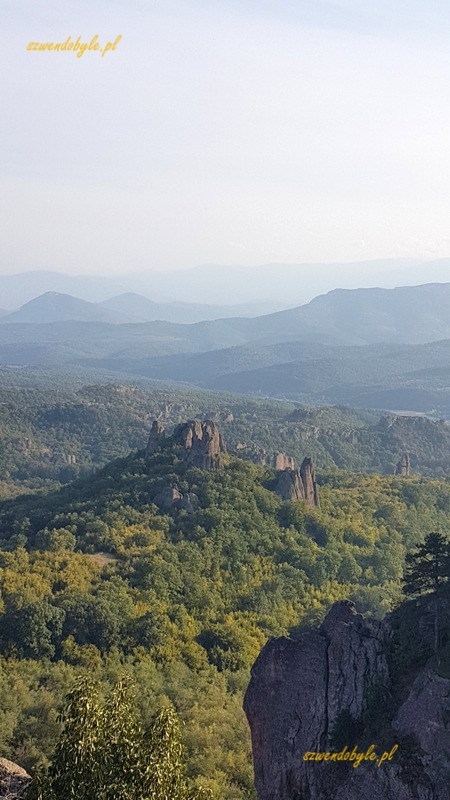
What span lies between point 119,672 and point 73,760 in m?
23.6

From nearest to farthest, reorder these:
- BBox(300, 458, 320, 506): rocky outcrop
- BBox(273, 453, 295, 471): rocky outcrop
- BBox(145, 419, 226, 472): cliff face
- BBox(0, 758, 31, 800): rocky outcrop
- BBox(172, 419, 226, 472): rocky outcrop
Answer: BBox(0, 758, 31, 800): rocky outcrop → BBox(172, 419, 226, 472): rocky outcrop → BBox(145, 419, 226, 472): cliff face → BBox(300, 458, 320, 506): rocky outcrop → BBox(273, 453, 295, 471): rocky outcrop

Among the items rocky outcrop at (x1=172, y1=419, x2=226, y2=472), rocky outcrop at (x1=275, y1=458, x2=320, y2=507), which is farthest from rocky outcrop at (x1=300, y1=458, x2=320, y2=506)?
rocky outcrop at (x1=172, y1=419, x2=226, y2=472)

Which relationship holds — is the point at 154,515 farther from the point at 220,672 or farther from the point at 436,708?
the point at 436,708

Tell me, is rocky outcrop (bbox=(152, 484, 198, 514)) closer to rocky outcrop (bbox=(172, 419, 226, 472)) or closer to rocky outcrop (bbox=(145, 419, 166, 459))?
rocky outcrop (bbox=(172, 419, 226, 472))

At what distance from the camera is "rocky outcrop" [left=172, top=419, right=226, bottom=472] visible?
67.8m

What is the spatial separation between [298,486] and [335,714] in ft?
149

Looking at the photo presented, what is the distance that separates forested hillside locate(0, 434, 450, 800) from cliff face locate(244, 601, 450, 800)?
156 inches

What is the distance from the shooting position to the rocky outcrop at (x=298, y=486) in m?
66.4

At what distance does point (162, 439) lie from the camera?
7675 cm

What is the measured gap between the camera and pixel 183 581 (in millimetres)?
49531

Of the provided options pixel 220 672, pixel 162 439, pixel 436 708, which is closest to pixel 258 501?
pixel 162 439

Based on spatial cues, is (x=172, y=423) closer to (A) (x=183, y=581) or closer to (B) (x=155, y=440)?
(B) (x=155, y=440)

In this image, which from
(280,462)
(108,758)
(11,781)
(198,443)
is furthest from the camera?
(280,462)

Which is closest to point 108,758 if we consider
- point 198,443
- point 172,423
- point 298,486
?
point 298,486
